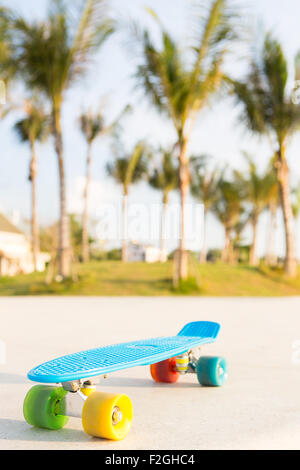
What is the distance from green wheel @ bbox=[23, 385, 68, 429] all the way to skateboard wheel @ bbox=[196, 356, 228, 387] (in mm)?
1646

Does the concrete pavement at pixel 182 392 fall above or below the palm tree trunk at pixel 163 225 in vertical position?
below

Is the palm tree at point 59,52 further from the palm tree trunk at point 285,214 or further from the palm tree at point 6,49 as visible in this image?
the palm tree trunk at point 285,214

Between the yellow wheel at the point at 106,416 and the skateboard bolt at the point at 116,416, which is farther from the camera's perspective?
the skateboard bolt at the point at 116,416

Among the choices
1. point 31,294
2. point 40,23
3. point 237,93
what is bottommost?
point 31,294

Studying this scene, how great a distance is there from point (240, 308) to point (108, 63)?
11.7 m

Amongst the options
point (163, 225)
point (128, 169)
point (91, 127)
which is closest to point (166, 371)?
point (91, 127)

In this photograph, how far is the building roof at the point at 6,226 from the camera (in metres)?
40.6

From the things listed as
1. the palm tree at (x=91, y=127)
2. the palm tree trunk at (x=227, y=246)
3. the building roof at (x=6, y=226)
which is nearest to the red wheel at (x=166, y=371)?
the palm tree at (x=91, y=127)

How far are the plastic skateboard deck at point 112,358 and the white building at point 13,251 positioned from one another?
30.8 m

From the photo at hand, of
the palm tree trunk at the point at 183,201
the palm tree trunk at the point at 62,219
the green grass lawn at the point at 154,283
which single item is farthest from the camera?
the palm tree trunk at the point at 183,201

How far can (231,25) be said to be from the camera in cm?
2002
